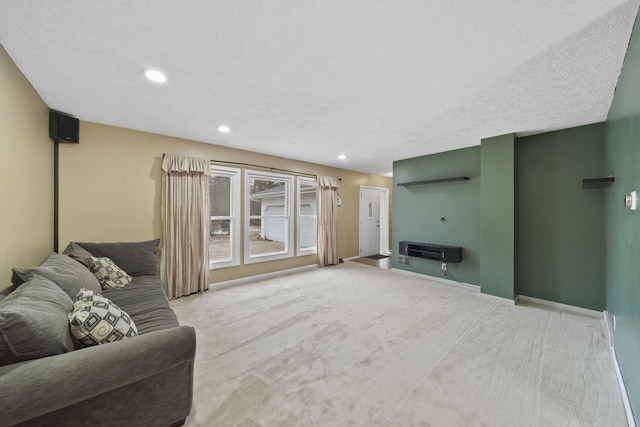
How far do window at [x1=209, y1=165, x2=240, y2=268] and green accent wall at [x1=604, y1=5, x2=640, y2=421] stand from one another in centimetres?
435

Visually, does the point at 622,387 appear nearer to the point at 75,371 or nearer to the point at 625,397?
the point at 625,397

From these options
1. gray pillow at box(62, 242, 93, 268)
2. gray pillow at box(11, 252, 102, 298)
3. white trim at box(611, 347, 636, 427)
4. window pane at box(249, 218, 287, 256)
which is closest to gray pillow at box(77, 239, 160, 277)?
gray pillow at box(62, 242, 93, 268)

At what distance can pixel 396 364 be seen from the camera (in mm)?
1989

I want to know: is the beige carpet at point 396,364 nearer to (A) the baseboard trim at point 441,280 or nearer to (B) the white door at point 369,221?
(A) the baseboard trim at point 441,280

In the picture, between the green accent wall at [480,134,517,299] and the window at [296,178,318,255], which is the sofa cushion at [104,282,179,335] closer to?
the window at [296,178,318,255]

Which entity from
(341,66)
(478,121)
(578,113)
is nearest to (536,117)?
(578,113)

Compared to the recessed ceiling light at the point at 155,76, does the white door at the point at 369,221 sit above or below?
below

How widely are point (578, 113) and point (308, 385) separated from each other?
393 centimetres

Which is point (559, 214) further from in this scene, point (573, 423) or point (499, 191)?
point (573, 423)

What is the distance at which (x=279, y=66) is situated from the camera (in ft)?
6.05

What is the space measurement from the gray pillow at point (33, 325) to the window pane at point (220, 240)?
277 cm

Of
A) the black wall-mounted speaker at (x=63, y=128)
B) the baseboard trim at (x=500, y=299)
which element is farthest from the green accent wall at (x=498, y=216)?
the black wall-mounted speaker at (x=63, y=128)

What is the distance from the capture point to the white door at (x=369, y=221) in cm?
665

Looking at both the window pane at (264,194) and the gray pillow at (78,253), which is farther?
the window pane at (264,194)
